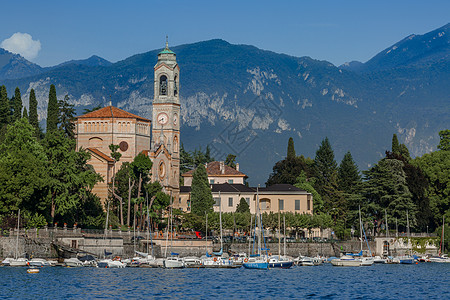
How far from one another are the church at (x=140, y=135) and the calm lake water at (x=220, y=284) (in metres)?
32.8

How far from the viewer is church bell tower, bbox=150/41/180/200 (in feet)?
359

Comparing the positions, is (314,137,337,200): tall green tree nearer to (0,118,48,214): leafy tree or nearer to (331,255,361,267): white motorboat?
(331,255,361,267): white motorboat

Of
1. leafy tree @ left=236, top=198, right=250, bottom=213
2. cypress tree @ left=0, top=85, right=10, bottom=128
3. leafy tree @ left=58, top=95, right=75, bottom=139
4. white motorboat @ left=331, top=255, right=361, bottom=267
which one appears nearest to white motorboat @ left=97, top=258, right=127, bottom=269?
white motorboat @ left=331, top=255, right=361, bottom=267

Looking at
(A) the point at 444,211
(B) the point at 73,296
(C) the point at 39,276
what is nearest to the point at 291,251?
(A) the point at 444,211

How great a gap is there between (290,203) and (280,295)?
203 ft

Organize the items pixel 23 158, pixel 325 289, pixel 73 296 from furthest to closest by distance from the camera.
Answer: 1. pixel 23 158
2. pixel 325 289
3. pixel 73 296

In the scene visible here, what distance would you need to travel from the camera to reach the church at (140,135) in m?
107

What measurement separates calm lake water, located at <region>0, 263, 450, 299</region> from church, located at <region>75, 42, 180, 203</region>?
32.8 metres

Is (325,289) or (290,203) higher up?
(290,203)

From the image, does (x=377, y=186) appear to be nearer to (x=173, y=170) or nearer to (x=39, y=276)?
(x=173, y=170)

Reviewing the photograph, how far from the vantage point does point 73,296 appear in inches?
2066

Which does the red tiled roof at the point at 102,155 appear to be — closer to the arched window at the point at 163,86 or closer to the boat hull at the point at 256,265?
the arched window at the point at 163,86

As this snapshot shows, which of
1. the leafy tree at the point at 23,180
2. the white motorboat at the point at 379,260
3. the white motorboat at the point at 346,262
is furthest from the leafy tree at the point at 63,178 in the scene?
the white motorboat at the point at 379,260

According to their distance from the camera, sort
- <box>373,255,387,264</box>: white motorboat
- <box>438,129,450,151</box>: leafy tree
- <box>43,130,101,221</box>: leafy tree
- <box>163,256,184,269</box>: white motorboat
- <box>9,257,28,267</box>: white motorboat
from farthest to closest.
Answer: <box>438,129,450,151</box>: leafy tree < <box>373,255,387,264</box>: white motorboat < <box>43,130,101,221</box>: leafy tree < <box>163,256,184,269</box>: white motorboat < <box>9,257,28,267</box>: white motorboat
